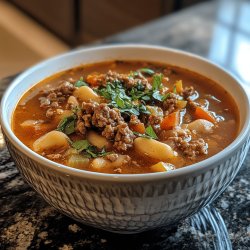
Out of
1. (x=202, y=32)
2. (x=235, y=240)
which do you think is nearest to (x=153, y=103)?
(x=235, y=240)

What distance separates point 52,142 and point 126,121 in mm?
157

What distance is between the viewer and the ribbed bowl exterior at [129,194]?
732 millimetres

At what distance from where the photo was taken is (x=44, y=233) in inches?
35.4

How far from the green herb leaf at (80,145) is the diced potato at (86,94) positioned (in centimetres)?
13

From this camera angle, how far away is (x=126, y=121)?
93 centimetres

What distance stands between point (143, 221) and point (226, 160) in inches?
6.8

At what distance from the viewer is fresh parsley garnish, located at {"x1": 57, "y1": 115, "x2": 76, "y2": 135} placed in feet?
2.98

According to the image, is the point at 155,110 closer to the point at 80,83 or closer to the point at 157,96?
the point at 157,96

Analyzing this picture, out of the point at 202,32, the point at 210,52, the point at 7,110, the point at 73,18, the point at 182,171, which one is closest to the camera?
the point at 182,171

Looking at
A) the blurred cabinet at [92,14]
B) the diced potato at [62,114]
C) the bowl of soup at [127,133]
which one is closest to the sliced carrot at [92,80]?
the bowl of soup at [127,133]

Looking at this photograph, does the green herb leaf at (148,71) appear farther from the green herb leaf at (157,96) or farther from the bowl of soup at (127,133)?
the green herb leaf at (157,96)

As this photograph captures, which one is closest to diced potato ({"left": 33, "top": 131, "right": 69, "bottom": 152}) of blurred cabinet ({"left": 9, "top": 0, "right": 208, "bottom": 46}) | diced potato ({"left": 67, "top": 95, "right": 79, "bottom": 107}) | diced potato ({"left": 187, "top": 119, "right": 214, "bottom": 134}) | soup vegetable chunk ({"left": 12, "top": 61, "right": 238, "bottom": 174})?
soup vegetable chunk ({"left": 12, "top": 61, "right": 238, "bottom": 174})

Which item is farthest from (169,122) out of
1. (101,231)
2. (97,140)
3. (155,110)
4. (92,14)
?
(92,14)

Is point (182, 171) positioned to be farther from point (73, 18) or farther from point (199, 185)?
point (73, 18)
